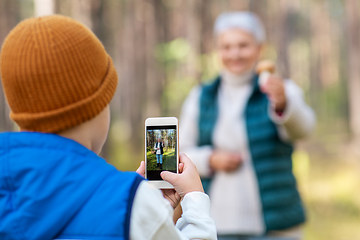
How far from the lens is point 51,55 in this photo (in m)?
1.09

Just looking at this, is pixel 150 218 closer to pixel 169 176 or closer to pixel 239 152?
pixel 169 176

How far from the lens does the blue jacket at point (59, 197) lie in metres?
1.02

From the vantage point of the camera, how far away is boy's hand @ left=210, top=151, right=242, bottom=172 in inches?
117

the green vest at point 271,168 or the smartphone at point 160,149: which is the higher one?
the smartphone at point 160,149

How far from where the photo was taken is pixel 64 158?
3.53 feet

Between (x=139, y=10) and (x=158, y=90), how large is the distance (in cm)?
815

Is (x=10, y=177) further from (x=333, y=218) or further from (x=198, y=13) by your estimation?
(x=198, y=13)

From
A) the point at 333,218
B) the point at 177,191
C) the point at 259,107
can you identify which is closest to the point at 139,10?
the point at 333,218

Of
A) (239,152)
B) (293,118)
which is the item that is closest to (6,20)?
(239,152)

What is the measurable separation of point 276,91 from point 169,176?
186 centimetres

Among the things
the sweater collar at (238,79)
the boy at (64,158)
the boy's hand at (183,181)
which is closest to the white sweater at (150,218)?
the boy at (64,158)

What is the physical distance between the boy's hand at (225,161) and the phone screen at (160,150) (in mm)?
1637

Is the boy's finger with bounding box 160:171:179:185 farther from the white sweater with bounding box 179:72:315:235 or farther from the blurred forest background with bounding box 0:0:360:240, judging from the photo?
the blurred forest background with bounding box 0:0:360:240

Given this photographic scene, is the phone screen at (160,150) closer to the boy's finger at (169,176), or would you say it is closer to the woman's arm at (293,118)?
the boy's finger at (169,176)
